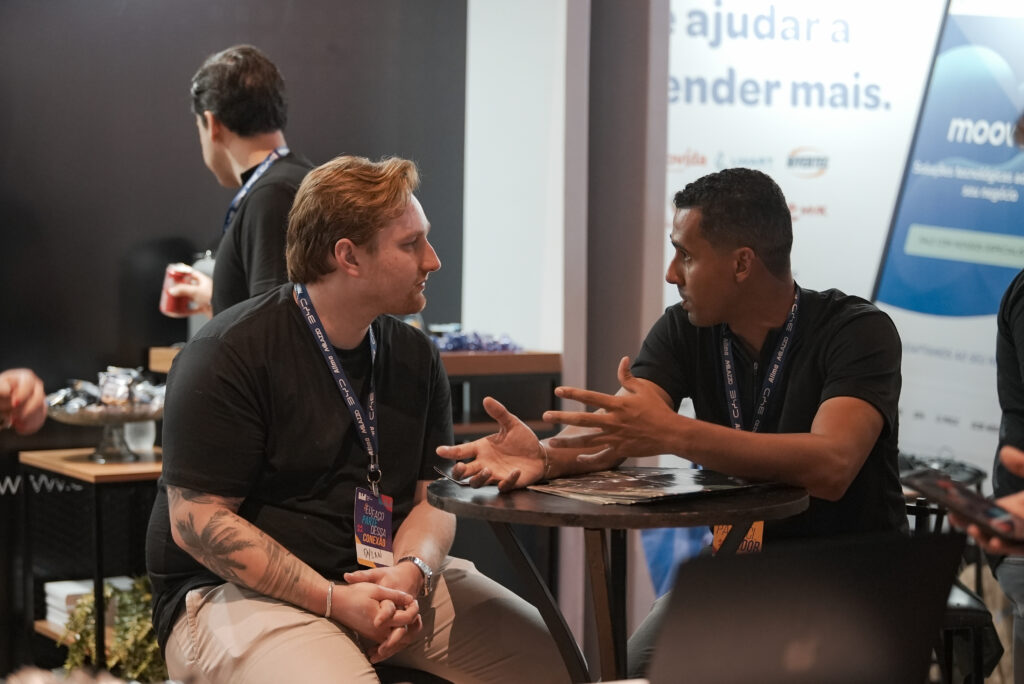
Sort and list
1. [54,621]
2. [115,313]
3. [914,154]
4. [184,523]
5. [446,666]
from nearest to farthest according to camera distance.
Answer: [184,523] < [446,666] < [54,621] < [115,313] < [914,154]

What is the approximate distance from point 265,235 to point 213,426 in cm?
94

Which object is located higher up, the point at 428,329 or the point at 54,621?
the point at 428,329

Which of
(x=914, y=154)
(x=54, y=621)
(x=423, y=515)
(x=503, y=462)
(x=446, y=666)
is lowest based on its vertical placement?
(x=54, y=621)

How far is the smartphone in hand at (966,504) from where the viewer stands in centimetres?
155

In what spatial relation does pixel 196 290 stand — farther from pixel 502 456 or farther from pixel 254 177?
pixel 502 456

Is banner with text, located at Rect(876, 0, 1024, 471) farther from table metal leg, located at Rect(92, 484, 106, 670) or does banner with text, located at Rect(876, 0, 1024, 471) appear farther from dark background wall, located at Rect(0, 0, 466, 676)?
table metal leg, located at Rect(92, 484, 106, 670)

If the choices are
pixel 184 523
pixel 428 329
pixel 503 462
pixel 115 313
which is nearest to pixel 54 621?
pixel 115 313

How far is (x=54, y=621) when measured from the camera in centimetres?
370

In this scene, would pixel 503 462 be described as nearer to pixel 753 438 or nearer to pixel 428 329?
pixel 753 438

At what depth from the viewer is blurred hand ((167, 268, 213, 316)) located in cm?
341

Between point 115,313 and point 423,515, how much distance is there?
78.8 inches

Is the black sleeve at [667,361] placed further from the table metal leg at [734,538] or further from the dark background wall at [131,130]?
the dark background wall at [131,130]

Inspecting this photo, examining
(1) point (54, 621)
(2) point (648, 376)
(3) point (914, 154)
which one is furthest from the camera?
(3) point (914, 154)

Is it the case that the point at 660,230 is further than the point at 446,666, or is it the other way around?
the point at 660,230
